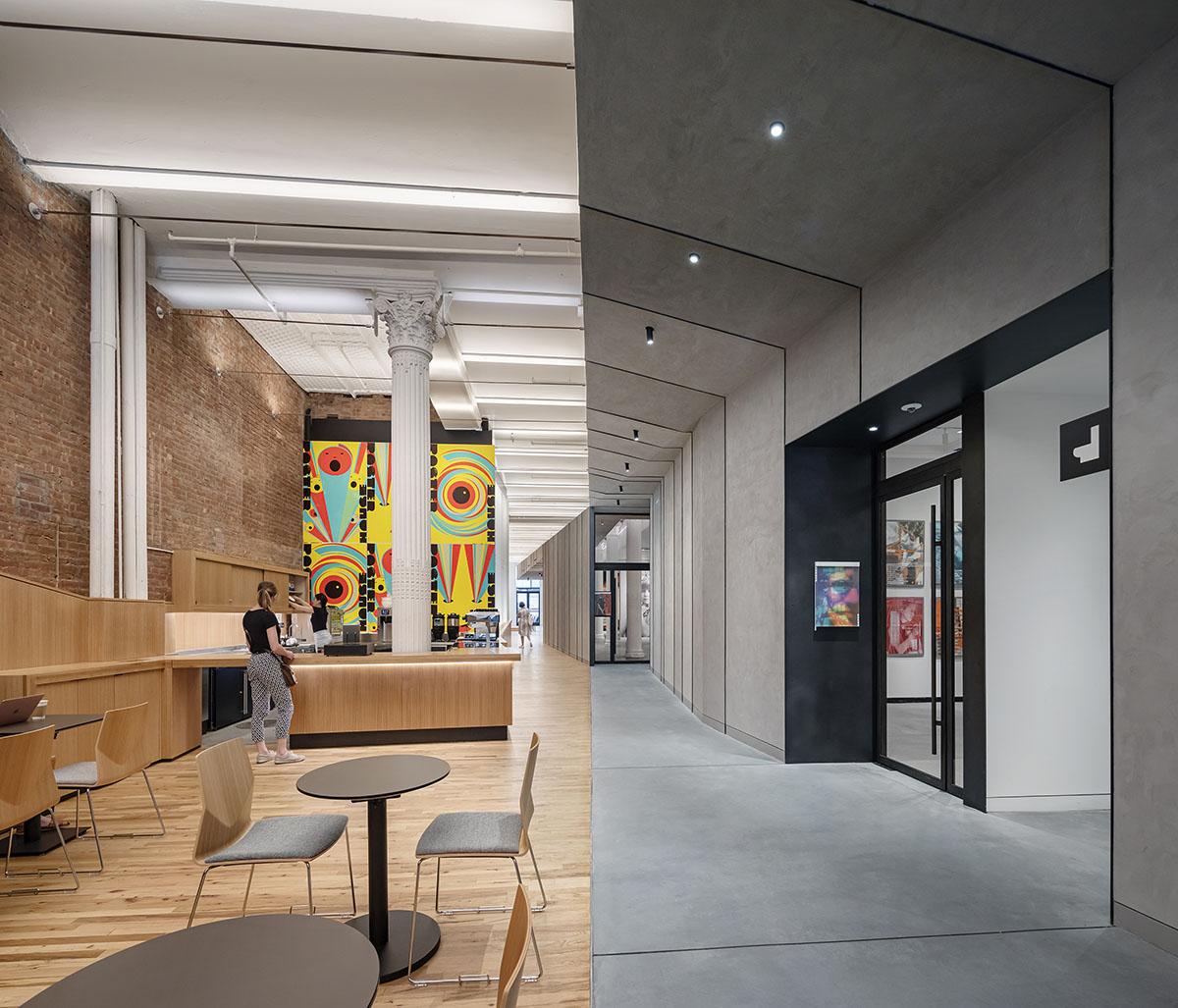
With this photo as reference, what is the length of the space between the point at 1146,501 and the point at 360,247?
303 inches

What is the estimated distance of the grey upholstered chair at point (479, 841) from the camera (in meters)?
2.84

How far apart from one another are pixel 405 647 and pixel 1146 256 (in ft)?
24.6

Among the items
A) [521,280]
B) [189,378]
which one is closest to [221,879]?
[521,280]

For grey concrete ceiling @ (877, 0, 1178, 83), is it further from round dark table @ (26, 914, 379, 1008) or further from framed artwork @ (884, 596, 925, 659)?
framed artwork @ (884, 596, 925, 659)

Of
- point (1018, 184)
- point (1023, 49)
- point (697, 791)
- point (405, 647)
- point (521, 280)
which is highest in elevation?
point (521, 280)

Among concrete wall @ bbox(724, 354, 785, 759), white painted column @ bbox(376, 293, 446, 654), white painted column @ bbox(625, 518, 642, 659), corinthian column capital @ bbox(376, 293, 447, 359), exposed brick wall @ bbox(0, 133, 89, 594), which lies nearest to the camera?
concrete wall @ bbox(724, 354, 785, 759)

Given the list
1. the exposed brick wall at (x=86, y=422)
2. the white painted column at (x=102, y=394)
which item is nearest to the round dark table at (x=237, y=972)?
the exposed brick wall at (x=86, y=422)

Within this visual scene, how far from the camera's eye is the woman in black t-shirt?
21.5 ft

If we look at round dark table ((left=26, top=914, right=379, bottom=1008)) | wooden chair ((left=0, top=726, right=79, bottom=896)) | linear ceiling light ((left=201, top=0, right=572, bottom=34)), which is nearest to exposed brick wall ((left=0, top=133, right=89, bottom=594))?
wooden chair ((left=0, top=726, right=79, bottom=896))

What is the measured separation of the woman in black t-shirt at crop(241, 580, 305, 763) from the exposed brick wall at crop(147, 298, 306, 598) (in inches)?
112

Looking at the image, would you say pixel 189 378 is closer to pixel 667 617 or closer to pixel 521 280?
pixel 521 280

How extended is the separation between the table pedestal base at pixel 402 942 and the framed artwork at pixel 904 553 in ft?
14.7

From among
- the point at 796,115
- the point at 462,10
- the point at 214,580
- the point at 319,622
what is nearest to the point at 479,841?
the point at 796,115

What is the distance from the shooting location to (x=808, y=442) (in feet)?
19.4
